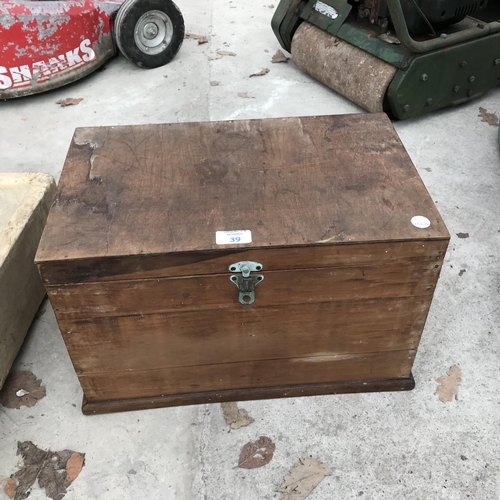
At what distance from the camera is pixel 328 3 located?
144 inches

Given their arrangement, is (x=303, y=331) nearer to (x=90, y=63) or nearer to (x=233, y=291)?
(x=233, y=291)

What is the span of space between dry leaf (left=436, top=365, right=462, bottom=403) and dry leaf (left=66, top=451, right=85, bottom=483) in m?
1.30

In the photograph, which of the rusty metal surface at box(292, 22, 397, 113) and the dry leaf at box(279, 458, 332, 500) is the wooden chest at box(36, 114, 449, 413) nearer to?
the dry leaf at box(279, 458, 332, 500)

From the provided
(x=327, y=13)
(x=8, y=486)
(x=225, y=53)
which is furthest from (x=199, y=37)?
(x=8, y=486)

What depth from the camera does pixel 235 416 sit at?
189 centimetres

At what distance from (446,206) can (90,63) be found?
2.78 meters

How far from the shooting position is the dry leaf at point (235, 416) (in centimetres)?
186

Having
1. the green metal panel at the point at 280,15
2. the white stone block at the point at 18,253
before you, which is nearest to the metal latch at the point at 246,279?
the white stone block at the point at 18,253

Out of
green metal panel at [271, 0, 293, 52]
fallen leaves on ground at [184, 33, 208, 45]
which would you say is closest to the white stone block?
green metal panel at [271, 0, 293, 52]

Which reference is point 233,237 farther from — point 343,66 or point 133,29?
point 133,29

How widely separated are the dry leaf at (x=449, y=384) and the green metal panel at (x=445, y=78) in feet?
6.00

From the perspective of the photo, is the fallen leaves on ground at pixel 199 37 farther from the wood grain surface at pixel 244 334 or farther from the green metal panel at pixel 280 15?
the wood grain surface at pixel 244 334

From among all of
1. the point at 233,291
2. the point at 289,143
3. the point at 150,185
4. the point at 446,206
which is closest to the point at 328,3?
the point at 446,206

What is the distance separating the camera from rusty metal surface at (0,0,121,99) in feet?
11.4
